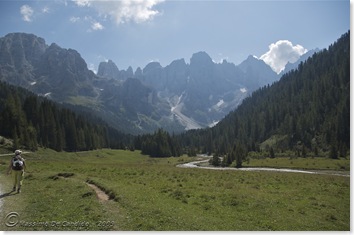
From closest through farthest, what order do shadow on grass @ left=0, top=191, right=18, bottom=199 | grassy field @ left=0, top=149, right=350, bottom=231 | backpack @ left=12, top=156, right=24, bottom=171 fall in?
grassy field @ left=0, top=149, right=350, bottom=231 → shadow on grass @ left=0, top=191, right=18, bottom=199 → backpack @ left=12, top=156, right=24, bottom=171

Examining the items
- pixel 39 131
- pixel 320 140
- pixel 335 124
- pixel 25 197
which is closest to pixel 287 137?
pixel 320 140

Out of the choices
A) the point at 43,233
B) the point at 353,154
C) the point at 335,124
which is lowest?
Answer: the point at 43,233

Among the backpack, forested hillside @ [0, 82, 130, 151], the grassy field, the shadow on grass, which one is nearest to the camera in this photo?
the grassy field

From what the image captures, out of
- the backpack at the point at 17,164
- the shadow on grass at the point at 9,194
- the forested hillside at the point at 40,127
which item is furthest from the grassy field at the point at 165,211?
the forested hillside at the point at 40,127

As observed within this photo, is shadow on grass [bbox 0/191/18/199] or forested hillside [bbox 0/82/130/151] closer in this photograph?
shadow on grass [bbox 0/191/18/199]

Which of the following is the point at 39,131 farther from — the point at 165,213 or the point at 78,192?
the point at 165,213

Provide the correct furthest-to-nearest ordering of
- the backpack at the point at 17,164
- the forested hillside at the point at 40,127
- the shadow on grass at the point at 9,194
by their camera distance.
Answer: the forested hillside at the point at 40,127 < the backpack at the point at 17,164 < the shadow on grass at the point at 9,194

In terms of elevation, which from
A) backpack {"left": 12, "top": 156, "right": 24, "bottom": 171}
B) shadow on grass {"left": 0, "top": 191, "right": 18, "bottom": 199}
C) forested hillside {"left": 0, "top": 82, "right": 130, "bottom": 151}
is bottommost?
shadow on grass {"left": 0, "top": 191, "right": 18, "bottom": 199}

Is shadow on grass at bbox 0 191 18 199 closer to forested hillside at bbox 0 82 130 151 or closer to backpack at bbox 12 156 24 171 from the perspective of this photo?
backpack at bbox 12 156 24 171

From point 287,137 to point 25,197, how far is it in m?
182

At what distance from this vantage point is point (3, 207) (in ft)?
66.6

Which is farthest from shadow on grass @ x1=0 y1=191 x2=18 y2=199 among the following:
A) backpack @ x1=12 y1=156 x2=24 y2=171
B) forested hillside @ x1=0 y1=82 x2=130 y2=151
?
forested hillside @ x1=0 y1=82 x2=130 y2=151

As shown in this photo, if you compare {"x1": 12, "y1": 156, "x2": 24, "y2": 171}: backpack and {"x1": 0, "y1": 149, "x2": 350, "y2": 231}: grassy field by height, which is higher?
{"x1": 12, "y1": 156, "x2": 24, "y2": 171}: backpack

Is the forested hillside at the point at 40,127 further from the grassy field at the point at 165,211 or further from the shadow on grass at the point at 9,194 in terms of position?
the grassy field at the point at 165,211
